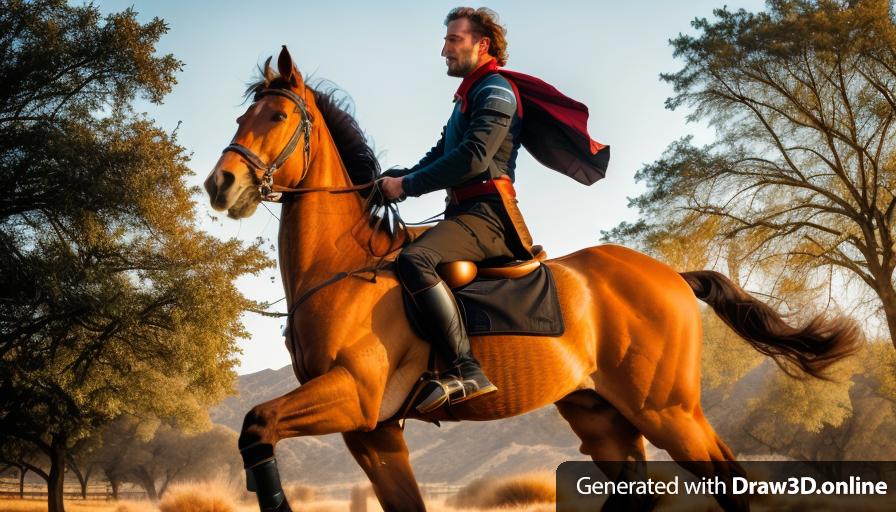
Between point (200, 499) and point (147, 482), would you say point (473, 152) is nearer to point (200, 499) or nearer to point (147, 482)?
point (200, 499)

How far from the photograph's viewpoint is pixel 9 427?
75.5 feet

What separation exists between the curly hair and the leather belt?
3.13 ft

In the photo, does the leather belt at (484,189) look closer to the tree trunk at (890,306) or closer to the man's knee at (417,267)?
the man's knee at (417,267)

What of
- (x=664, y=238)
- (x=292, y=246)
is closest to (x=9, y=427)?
(x=664, y=238)

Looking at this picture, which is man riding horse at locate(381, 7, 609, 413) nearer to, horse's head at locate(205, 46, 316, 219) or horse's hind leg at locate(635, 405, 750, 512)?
horse's head at locate(205, 46, 316, 219)

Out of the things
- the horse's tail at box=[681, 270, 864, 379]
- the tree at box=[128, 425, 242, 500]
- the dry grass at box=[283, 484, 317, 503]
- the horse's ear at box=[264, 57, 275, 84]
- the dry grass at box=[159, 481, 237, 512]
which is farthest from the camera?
the tree at box=[128, 425, 242, 500]

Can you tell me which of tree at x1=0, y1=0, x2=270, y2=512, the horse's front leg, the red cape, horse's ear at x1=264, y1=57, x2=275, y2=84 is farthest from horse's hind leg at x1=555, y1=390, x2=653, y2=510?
tree at x1=0, y1=0, x2=270, y2=512

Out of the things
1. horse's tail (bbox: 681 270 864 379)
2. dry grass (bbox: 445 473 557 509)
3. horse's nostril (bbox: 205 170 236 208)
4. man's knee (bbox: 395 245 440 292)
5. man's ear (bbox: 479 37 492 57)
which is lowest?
dry grass (bbox: 445 473 557 509)

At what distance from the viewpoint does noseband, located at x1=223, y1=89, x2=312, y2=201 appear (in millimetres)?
5094

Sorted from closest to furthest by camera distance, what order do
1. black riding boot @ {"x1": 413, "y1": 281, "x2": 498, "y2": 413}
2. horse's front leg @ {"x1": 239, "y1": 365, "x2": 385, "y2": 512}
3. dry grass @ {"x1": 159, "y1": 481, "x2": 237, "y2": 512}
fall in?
horse's front leg @ {"x1": 239, "y1": 365, "x2": 385, "y2": 512} < black riding boot @ {"x1": 413, "y1": 281, "x2": 498, "y2": 413} < dry grass @ {"x1": 159, "y1": 481, "x2": 237, "y2": 512}

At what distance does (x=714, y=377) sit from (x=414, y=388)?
89.2ft

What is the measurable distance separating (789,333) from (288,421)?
4604 mm

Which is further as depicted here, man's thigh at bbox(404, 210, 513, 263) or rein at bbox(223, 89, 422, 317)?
man's thigh at bbox(404, 210, 513, 263)

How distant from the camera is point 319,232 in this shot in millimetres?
5480
